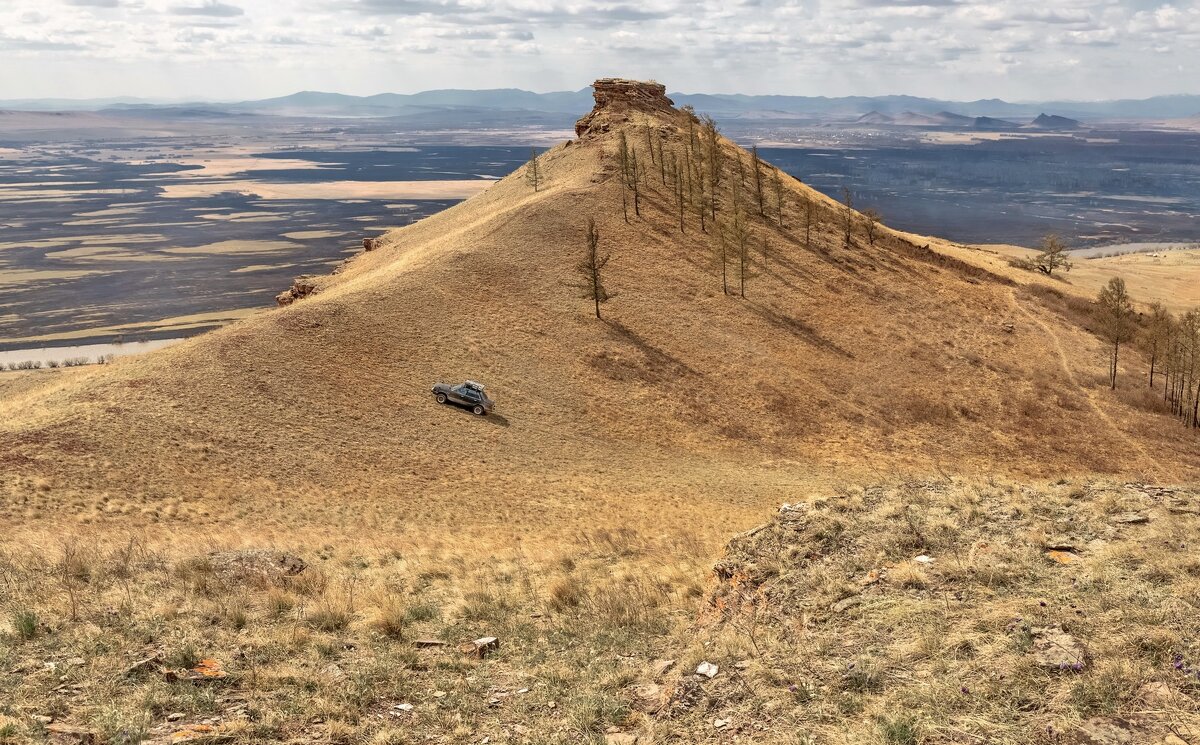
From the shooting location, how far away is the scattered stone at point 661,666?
47.8 ft

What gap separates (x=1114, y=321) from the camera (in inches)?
2363

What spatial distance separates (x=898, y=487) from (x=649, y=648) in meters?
12.2

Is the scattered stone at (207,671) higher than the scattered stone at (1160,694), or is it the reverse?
the scattered stone at (1160,694)

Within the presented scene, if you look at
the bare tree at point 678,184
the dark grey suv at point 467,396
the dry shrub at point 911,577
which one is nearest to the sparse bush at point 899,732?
the dry shrub at point 911,577

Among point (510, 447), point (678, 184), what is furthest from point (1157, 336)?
point (510, 447)

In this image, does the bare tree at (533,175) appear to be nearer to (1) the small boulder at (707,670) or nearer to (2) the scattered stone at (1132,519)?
(2) the scattered stone at (1132,519)

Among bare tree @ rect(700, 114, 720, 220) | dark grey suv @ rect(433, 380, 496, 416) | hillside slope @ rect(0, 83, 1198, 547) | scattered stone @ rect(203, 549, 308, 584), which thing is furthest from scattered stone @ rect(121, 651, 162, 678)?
bare tree @ rect(700, 114, 720, 220)

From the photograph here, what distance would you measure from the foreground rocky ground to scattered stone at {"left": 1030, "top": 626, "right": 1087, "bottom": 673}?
0.05 meters

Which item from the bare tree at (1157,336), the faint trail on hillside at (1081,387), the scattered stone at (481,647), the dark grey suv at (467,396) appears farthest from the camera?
the bare tree at (1157,336)

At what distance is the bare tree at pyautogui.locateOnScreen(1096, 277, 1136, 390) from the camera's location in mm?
58062

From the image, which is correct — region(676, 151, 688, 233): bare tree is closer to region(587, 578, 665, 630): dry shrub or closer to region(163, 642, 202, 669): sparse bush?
region(587, 578, 665, 630): dry shrub

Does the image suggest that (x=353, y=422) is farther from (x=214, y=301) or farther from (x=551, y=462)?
(x=214, y=301)

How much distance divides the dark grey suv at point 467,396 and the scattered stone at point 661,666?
94.0ft

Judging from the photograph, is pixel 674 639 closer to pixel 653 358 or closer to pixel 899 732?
pixel 899 732
